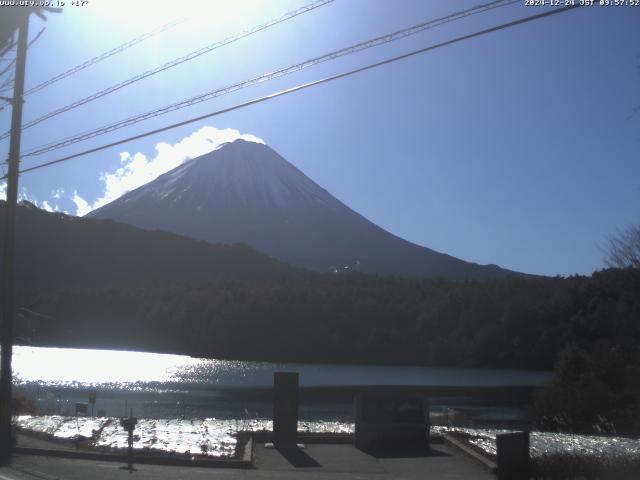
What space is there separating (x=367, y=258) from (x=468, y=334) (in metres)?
92.5

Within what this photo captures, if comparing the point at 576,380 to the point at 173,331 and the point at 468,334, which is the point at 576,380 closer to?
the point at 468,334

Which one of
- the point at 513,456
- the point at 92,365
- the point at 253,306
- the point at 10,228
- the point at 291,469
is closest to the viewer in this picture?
the point at 513,456

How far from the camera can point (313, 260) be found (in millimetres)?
172750

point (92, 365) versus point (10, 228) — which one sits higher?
point (10, 228)

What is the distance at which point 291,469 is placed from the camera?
15.1m

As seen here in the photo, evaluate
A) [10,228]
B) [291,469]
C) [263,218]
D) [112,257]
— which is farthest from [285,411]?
[263,218]

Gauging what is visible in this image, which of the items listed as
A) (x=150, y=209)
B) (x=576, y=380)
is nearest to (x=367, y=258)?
(x=150, y=209)

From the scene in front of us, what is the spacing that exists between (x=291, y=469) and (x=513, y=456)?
13.2ft

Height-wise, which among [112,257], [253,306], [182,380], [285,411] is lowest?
[182,380]

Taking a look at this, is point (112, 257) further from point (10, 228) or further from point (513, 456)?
point (513, 456)

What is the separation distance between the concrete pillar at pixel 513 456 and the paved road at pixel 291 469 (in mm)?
770

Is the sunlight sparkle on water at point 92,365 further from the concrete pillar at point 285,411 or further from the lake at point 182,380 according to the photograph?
the concrete pillar at point 285,411

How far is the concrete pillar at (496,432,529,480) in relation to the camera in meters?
13.5

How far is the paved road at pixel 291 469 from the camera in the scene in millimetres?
13984
